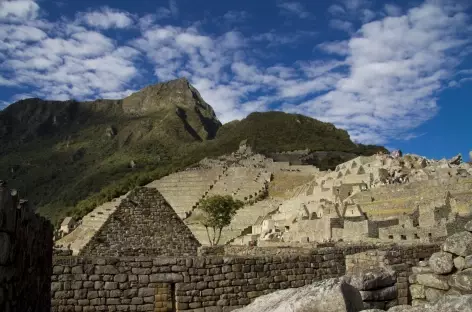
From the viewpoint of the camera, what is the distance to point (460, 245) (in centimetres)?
535

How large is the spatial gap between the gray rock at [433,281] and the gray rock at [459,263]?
0.73 ft

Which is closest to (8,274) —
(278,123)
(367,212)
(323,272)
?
(323,272)

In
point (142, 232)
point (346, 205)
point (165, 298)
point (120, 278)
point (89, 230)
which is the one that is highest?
point (346, 205)

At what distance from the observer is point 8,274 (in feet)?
10.9

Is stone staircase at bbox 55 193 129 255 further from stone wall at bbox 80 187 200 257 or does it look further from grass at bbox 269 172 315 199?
grass at bbox 269 172 315 199

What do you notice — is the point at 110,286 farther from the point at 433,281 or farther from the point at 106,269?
the point at 433,281

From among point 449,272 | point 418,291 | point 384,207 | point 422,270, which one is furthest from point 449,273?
point 384,207

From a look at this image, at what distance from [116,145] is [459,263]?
150095 mm

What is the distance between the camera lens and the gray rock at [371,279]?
5340mm

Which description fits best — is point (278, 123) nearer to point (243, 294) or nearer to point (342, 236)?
point (342, 236)

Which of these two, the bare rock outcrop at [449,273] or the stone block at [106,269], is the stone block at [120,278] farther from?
the bare rock outcrop at [449,273]

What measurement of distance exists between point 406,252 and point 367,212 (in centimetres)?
2247

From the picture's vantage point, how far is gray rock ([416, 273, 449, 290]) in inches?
215

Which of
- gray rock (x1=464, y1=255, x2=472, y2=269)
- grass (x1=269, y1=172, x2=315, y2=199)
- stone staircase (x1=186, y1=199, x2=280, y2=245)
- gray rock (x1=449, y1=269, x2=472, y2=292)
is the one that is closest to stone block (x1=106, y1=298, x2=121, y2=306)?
gray rock (x1=449, y1=269, x2=472, y2=292)
